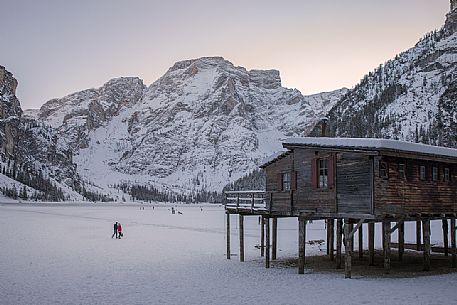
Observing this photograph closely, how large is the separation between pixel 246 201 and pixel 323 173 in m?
8.81

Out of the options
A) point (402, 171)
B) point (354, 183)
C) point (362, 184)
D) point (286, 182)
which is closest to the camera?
point (362, 184)

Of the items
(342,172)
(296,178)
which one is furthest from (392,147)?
(296,178)

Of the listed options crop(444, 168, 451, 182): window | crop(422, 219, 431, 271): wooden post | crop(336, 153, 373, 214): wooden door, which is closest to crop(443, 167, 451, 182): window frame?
crop(444, 168, 451, 182): window

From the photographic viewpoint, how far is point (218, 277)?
3156cm

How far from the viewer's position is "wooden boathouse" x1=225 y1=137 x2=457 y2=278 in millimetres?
29047

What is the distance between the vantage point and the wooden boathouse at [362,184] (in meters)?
29.0

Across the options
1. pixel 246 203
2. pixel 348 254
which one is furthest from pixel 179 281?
pixel 246 203

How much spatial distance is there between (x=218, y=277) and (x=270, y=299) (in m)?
7.72

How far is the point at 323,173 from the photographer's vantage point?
104ft

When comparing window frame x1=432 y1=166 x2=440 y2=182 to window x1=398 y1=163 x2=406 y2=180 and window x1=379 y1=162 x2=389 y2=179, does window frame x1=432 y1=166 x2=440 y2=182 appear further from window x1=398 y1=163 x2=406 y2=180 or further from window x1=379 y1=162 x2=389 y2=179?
window x1=379 y1=162 x2=389 y2=179

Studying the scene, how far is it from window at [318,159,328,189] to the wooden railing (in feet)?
20.8

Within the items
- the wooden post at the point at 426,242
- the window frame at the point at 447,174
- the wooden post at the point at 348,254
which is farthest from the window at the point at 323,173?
the window frame at the point at 447,174

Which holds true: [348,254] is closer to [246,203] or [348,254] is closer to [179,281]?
[179,281]

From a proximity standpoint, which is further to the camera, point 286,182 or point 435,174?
point 286,182
